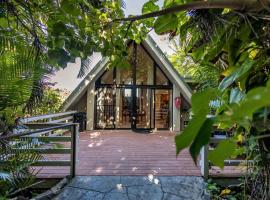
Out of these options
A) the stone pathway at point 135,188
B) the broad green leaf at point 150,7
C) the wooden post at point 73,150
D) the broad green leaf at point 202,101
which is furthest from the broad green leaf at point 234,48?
the wooden post at point 73,150

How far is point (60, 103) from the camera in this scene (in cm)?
1272

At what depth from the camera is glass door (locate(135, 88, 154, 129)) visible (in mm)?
13375

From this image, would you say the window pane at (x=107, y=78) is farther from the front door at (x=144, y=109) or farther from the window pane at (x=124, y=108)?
the front door at (x=144, y=109)

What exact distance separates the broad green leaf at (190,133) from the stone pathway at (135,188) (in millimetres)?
4042

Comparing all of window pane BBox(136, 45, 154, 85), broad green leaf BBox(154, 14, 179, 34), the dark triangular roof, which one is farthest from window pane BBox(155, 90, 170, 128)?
broad green leaf BBox(154, 14, 179, 34)

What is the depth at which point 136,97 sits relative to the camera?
13367 millimetres

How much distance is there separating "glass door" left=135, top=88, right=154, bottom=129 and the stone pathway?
832 cm

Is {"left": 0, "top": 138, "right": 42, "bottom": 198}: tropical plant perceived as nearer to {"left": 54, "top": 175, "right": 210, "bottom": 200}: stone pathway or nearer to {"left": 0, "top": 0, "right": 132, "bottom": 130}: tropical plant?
{"left": 0, "top": 0, "right": 132, "bottom": 130}: tropical plant

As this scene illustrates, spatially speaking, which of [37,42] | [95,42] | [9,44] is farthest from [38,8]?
[95,42]

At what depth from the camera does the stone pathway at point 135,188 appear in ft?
14.0

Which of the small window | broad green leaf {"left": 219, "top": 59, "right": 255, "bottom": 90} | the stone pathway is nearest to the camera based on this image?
broad green leaf {"left": 219, "top": 59, "right": 255, "bottom": 90}

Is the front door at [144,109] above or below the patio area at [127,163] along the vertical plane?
above

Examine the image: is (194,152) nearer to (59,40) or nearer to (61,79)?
(59,40)

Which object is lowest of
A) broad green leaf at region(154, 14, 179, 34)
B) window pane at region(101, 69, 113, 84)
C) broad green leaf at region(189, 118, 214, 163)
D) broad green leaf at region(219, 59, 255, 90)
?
broad green leaf at region(189, 118, 214, 163)
